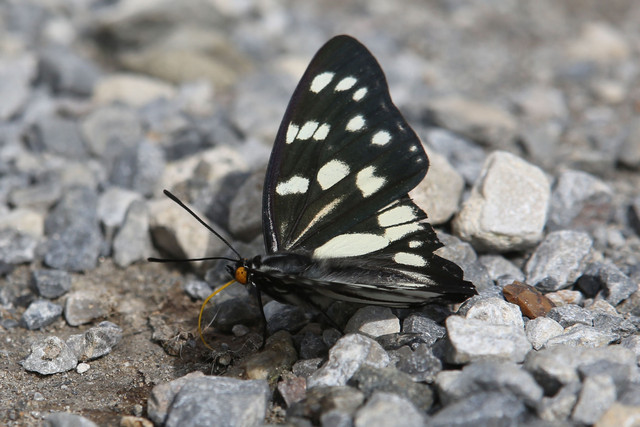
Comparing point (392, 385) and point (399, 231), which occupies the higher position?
point (399, 231)

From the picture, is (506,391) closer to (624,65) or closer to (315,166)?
(315,166)

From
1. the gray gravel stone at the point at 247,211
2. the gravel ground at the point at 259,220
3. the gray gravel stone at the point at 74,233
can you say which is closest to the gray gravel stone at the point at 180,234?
the gravel ground at the point at 259,220

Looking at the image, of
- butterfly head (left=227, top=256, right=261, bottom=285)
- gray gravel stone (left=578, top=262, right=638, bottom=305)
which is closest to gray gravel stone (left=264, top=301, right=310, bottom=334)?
butterfly head (left=227, top=256, right=261, bottom=285)

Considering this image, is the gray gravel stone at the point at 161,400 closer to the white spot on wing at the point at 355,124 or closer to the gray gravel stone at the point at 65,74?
the white spot on wing at the point at 355,124

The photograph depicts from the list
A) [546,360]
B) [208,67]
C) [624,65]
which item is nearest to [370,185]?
[546,360]

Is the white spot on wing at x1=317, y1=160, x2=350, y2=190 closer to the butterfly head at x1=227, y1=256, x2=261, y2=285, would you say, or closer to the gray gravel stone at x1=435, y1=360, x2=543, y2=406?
the butterfly head at x1=227, y1=256, x2=261, y2=285

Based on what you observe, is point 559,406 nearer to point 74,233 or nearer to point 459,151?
point 459,151

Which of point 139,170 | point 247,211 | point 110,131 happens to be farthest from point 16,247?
point 247,211
